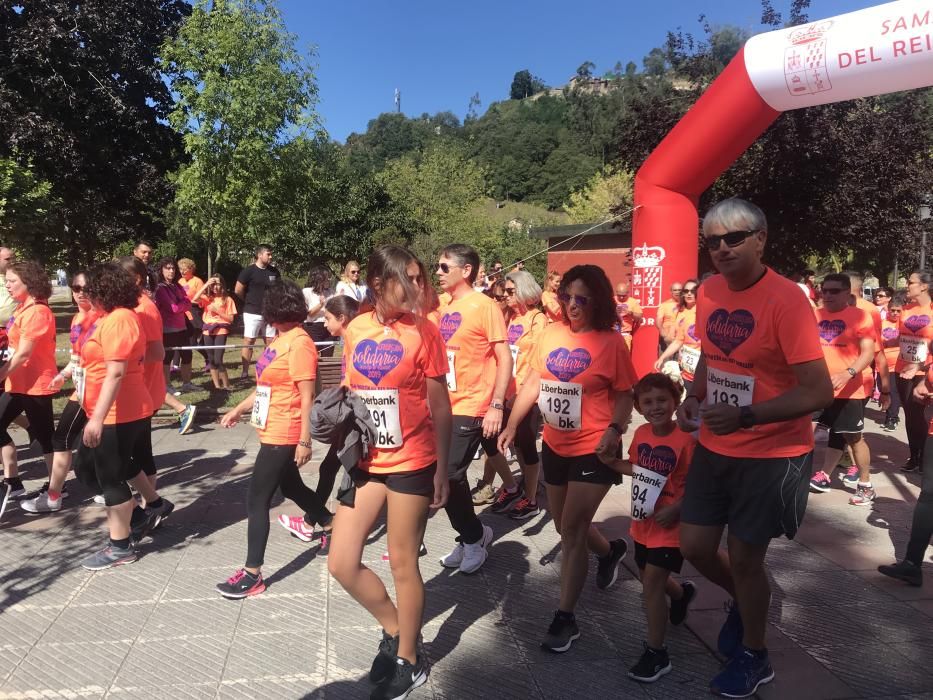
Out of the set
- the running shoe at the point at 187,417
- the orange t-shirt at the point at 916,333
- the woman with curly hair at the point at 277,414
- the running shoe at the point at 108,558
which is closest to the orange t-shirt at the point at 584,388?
the woman with curly hair at the point at 277,414

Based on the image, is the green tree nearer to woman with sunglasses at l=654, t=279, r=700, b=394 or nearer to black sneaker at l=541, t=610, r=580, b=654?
woman with sunglasses at l=654, t=279, r=700, b=394

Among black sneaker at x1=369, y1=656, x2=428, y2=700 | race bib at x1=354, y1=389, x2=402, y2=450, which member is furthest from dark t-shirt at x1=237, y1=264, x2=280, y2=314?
black sneaker at x1=369, y1=656, x2=428, y2=700

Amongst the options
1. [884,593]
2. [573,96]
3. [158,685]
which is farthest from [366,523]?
[573,96]

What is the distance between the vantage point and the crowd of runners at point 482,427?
2.81m

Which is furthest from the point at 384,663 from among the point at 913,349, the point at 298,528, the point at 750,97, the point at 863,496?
the point at 750,97

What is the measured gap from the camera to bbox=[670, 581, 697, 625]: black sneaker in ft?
11.8

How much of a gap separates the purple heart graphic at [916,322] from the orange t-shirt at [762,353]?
5.24 meters

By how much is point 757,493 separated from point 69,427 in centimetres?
458

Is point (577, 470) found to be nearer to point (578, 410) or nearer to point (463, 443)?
point (578, 410)

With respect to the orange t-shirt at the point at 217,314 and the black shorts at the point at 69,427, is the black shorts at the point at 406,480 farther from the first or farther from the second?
the orange t-shirt at the point at 217,314

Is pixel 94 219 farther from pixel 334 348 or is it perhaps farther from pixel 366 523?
pixel 366 523

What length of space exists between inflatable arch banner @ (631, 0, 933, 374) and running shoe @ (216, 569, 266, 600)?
Result: 639 cm

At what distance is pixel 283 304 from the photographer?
4.07 metres

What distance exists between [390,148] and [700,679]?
119713 mm
